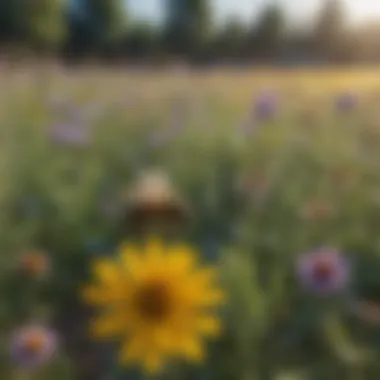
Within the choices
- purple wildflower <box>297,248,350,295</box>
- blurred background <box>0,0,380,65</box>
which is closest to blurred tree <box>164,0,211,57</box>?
blurred background <box>0,0,380,65</box>

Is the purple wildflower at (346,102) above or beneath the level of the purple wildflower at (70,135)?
above

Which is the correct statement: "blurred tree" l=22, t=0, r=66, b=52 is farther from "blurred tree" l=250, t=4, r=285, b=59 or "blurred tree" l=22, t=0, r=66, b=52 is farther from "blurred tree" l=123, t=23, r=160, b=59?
"blurred tree" l=250, t=4, r=285, b=59

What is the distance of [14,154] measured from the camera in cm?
74

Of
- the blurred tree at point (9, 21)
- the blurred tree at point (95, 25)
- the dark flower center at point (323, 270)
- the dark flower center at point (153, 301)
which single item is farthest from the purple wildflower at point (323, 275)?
the blurred tree at point (9, 21)

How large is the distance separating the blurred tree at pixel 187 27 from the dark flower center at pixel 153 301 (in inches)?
16.1

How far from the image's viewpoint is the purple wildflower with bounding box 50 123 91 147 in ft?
2.57

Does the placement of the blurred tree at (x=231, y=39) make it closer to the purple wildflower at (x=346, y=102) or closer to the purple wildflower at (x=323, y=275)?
the purple wildflower at (x=346, y=102)

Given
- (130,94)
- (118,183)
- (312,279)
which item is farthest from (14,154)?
(312,279)

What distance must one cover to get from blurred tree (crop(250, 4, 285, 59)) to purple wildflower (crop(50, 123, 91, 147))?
17cm

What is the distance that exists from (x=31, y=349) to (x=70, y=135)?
363mm

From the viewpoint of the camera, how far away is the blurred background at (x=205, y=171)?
1.69 feet

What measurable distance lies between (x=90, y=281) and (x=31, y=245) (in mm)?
53

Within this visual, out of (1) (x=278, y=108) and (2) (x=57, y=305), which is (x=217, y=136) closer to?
(1) (x=278, y=108)

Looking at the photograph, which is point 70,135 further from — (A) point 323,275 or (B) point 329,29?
(A) point 323,275
